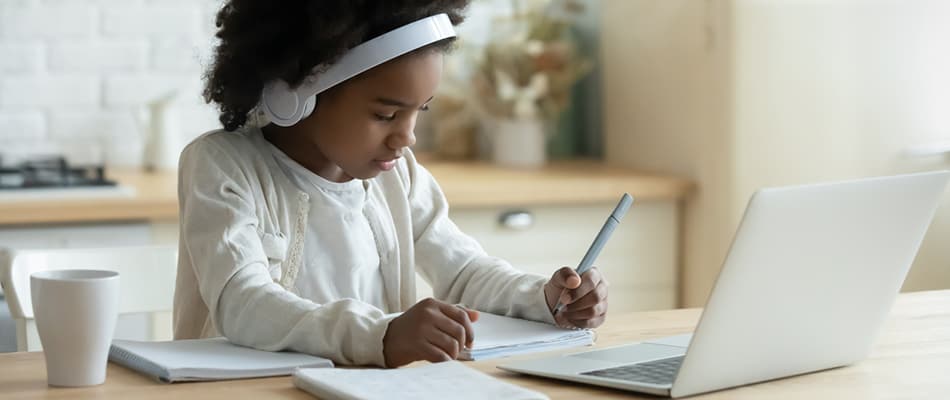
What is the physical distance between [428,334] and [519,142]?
6.77 ft

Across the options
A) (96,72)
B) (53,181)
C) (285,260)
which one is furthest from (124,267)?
(96,72)

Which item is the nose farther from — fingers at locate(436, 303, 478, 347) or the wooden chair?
the wooden chair

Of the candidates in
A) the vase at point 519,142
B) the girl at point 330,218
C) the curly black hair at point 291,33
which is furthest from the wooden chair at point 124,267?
the vase at point 519,142

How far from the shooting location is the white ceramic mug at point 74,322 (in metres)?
1.15

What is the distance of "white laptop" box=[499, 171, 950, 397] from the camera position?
44.0 inches

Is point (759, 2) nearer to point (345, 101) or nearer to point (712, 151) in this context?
point (712, 151)

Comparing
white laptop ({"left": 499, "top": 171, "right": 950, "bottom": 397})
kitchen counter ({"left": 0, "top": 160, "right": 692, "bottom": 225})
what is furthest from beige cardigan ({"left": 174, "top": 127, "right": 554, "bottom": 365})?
kitchen counter ({"left": 0, "top": 160, "right": 692, "bottom": 225})

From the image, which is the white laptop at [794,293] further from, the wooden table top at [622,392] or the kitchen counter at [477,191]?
the kitchen counter at [477,191]

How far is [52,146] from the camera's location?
3.09m

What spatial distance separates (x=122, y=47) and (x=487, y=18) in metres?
0.94

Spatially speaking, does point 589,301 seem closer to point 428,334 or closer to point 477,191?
point 428,334

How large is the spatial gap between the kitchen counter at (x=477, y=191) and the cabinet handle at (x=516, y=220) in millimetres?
22

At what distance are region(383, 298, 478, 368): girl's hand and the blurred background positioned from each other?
1391 mm

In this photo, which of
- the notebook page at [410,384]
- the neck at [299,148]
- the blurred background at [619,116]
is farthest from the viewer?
the blurred background at [619,116]
